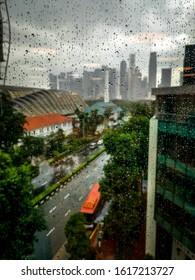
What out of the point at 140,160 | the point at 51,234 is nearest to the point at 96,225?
the point at 51,234

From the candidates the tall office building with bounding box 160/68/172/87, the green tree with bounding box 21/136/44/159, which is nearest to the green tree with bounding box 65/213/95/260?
the tall office building with bounding box 160/68/172/87

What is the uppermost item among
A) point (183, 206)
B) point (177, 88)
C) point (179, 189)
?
point (177, 88)

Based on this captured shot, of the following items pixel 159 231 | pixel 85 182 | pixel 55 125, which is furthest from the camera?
pixel 55 125

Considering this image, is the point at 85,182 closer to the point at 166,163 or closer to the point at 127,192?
the point at 127,192

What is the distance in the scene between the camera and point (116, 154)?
12703 millimetres

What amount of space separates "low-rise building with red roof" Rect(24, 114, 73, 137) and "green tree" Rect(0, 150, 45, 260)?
15.3 meters

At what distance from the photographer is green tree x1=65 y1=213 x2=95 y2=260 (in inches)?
326

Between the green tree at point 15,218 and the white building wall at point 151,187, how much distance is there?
416 centimetres

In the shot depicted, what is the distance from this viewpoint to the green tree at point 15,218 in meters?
7.12

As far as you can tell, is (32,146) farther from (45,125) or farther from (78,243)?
(78,243)

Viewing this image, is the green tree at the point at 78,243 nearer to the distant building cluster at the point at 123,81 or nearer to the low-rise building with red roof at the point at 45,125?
the distant building cluster at the point at 123,81

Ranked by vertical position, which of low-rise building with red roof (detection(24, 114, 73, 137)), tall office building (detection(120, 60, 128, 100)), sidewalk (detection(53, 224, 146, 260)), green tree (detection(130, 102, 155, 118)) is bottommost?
sidewalk (detection(53, 224, 146, 260))

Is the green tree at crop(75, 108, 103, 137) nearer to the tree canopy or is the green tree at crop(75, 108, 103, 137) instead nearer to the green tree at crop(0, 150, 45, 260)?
the tree canopy

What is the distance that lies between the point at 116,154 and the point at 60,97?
27874mm
